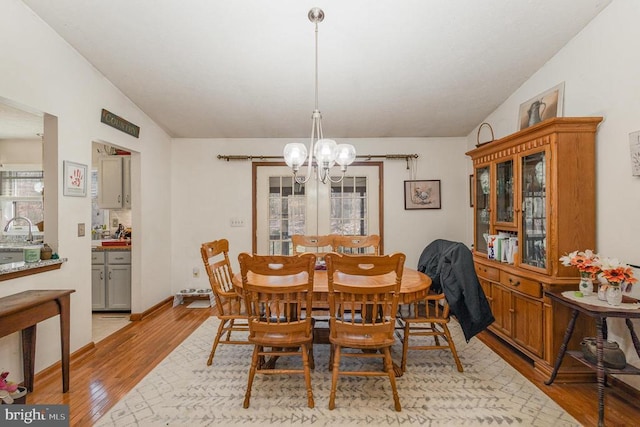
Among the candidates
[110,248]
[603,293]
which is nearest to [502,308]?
[603,293]

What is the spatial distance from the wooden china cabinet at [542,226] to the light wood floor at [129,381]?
0.47 feet

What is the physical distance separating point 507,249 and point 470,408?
159 cm

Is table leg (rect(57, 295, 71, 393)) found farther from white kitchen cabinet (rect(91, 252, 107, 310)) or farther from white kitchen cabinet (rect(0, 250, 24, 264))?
white kitchen cabinet (rect(91, 252, 107, 310))

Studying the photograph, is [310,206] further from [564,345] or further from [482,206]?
[564,345]

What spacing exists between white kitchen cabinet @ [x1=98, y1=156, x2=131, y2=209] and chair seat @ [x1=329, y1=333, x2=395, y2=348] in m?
3.74

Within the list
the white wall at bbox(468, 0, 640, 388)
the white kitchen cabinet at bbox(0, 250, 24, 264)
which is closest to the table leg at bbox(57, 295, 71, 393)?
the white kitchen cabinet at bbox(0, 250, 24, 264)

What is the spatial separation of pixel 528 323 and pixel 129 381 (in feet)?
10.8

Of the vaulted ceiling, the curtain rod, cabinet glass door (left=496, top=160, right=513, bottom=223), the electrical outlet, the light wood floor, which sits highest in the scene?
the vaulted ceiling

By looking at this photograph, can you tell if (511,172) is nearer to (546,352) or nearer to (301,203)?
(546,352)

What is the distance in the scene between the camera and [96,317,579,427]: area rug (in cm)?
197

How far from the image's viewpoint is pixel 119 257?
13.0 ft

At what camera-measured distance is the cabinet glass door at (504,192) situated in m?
3.03

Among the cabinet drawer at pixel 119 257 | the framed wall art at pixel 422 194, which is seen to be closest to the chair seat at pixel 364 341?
the framed wall art at pixel 422 194

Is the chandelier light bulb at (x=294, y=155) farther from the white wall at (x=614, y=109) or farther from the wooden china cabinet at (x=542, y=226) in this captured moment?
the white wall at (x=614, y=109)
